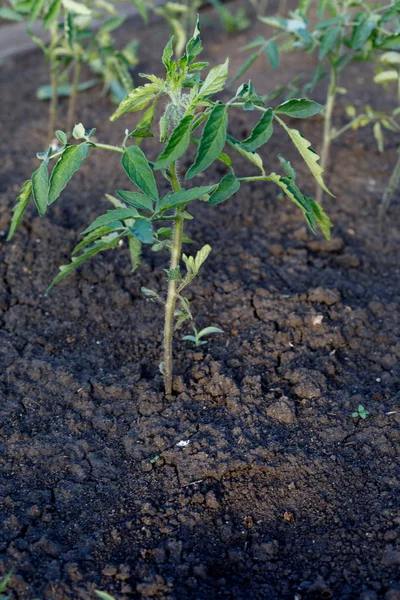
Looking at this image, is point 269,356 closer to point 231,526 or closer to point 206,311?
point 206,311

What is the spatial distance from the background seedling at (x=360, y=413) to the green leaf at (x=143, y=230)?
1.01 metres

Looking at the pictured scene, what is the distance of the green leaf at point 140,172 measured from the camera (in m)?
1.85

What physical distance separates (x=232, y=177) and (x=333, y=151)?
2.27 meters

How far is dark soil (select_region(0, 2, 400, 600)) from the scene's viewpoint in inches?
73.4

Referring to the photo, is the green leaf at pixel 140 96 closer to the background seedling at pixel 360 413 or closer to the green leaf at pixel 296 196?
the green leaf at pixel 296 196

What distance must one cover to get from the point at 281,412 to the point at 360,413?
263 mm

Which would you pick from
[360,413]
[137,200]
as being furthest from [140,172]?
[360,413]

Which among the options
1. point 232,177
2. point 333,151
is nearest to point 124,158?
point 232,177

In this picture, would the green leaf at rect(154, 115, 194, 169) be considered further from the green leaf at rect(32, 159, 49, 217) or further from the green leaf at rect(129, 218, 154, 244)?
the green leaf at rect(32, 159, 49, 217)

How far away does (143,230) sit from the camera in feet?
5.64

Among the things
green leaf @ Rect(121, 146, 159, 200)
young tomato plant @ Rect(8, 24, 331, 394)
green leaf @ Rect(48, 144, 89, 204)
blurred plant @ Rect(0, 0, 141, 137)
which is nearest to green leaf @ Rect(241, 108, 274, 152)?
young tomato plant @ Rect(8, 24, 331, 394)

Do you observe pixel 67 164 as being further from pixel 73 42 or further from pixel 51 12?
pixel 73 42

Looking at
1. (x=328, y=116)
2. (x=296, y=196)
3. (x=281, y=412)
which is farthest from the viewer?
(x=328, y=116)

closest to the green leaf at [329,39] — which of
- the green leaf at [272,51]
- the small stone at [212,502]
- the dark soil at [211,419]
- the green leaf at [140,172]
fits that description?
the green leaf at [272,51]
